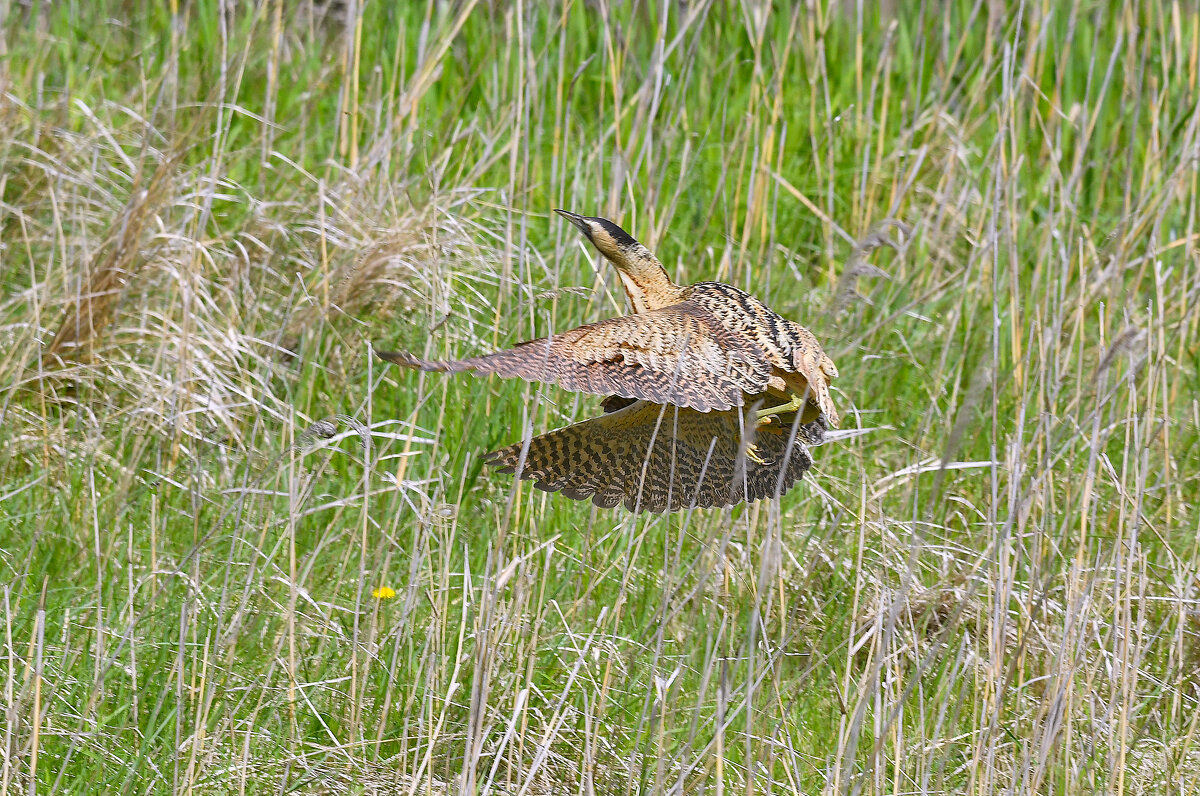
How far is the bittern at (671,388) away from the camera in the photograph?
7.07ft

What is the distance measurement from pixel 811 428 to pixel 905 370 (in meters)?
1.01

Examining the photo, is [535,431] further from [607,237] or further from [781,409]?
[781,409]

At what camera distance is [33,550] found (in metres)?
2.43

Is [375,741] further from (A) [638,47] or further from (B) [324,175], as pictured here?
(A) [638,47]

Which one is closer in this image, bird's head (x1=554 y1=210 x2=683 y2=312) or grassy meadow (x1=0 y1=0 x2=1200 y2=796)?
grassy meadow (x1=0 y1=0 x2=1200 y2=796)

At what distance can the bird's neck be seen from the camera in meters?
2.79

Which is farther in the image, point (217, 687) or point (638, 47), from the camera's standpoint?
point (638, 47)

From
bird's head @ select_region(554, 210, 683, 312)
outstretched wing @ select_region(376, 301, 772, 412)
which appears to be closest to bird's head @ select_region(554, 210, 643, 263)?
bird's head @ select_region(554, 210, 683, 312)

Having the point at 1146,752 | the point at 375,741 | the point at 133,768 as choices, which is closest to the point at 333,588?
the point at 375,741

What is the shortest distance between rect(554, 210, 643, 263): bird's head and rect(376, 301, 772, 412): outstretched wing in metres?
0.33

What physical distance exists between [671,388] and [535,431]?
1072 millimetres

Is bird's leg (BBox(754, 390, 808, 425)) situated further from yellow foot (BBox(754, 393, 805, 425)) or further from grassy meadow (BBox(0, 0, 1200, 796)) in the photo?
grassy meadow (BBox(0, 0, 1200, 796))

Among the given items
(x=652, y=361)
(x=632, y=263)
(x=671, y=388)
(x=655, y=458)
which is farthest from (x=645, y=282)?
(x=671, y=388)

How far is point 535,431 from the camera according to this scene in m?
3.15
